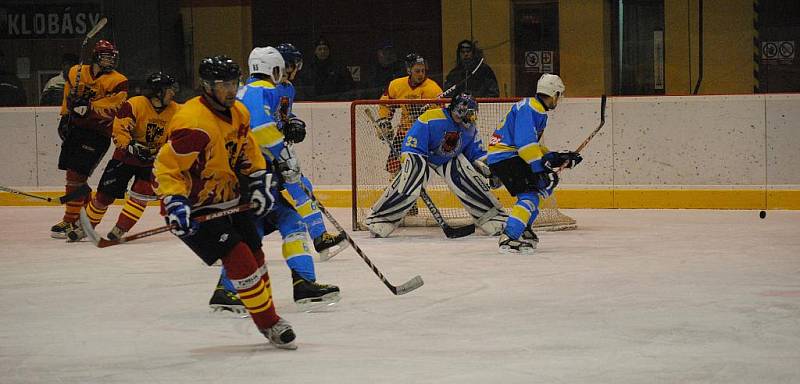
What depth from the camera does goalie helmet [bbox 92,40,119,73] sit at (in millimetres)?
7840

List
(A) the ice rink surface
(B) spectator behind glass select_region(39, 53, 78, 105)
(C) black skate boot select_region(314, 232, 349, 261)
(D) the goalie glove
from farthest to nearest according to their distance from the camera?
(B) spectator behind glass select_region(39, 53, 78, 105), (D) the goalie glove, (C) black skate boot select_region(314, 232, 349, 261), (A) the ice rink surface

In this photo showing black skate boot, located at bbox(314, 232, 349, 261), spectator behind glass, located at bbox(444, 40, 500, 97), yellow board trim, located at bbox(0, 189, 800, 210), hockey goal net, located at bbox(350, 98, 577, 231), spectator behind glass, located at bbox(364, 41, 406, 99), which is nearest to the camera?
black skate boot, located at bbox(314, 232, 349, 261)

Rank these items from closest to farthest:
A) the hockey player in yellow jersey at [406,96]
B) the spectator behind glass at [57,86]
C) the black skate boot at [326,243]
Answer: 1. the black skate boot at [326,243]
2. the hockey player in yellow jersey at [406,96]
3. the spectator behind glass at [57,86]

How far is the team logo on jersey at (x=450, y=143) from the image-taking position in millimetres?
7727

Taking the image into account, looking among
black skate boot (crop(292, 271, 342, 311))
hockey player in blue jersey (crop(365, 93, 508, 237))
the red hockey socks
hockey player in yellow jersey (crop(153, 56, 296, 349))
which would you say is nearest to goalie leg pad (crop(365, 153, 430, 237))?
hockey player in blue jersey (crop(365, 93, 508, 237))

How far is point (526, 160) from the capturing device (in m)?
6.72

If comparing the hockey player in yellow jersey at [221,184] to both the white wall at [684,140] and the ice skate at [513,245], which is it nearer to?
the ice skate at [513,245]

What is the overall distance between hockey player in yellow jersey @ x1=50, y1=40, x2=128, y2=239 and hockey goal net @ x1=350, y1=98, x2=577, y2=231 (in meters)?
1.59

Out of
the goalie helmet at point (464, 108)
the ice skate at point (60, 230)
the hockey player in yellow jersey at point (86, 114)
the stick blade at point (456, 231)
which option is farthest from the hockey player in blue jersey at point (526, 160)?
the ice skate at point (60, 230)

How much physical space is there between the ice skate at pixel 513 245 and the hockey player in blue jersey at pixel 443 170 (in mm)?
901

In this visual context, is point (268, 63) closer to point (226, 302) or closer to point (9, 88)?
point (226, 302)

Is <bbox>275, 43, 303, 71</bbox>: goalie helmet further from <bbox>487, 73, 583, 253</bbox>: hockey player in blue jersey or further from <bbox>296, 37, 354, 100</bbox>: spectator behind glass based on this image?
<bbox>296, 37, 354, 100</bbox>: spectator behind glass

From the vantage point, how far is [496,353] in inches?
162

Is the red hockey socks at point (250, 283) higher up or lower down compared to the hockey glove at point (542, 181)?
lower down
